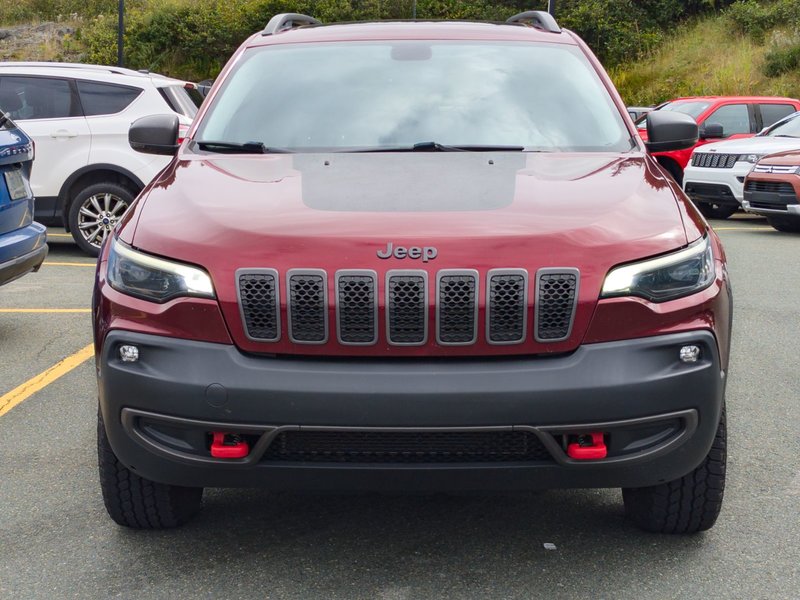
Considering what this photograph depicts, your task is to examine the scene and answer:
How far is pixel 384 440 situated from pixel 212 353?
53 centimetres

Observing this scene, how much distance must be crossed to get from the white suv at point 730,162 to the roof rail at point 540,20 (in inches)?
411

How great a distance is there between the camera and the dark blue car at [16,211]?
265 inches

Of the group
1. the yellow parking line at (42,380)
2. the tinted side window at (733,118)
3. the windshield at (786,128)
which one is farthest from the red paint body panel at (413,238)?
the tinted side window at (733,118)

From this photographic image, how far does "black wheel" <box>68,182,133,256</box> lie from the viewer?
1116cm

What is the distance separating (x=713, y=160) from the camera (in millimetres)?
16406

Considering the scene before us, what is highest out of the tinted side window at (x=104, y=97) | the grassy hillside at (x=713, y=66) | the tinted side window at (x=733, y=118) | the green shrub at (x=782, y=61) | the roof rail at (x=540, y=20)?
the roof rail at (x=540, y=20)

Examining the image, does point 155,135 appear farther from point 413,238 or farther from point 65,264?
point 65,264

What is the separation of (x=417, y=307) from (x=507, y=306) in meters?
0.25

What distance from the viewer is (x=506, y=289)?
3174 mm

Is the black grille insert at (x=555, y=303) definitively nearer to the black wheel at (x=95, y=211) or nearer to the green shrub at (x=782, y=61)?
the black wheel at (x=95, y=211)

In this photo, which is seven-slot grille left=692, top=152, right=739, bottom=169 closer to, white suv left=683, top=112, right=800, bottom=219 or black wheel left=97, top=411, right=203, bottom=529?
white suv left=683, top=112, right=800, bottom=219

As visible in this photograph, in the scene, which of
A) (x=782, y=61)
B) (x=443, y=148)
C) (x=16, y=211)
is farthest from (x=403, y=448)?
(x=782, y=61)

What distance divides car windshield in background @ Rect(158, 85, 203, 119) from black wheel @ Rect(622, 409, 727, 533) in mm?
8727

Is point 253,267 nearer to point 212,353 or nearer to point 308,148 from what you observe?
point 212,353
